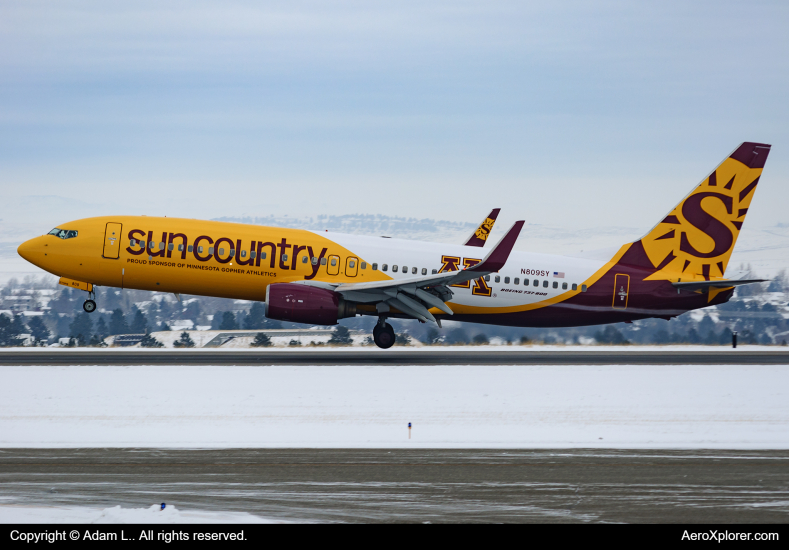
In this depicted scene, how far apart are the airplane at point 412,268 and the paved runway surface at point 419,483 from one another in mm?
14763

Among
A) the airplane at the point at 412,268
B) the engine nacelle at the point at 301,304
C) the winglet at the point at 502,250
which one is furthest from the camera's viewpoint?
the airplane at the point at 412,268

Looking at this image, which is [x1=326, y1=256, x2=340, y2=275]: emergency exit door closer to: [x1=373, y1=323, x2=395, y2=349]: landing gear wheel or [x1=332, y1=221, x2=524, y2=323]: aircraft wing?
[x1=332, y1=221, x2=524, y2=323]: aircraft wing

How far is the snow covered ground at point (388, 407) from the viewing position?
1648 centimetres

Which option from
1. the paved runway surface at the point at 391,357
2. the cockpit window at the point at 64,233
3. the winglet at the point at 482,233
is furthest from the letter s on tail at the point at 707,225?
the cockpit window at the point at 64,233

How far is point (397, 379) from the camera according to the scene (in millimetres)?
24781

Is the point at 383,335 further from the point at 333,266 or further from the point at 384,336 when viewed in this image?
the point at 333,266

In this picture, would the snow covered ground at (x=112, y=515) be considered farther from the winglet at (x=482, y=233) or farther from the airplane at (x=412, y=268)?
the winglet at (x=482, y=233)

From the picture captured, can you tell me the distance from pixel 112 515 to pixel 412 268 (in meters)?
22.0

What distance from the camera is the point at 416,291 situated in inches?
1212

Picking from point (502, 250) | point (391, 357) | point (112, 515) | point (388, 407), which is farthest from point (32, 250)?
point (112, 515)

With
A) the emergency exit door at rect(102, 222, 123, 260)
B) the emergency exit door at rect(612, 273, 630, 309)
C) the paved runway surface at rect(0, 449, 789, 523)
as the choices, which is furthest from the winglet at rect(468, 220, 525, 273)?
the paved runway surface at rect(0, 449, 789, 523)

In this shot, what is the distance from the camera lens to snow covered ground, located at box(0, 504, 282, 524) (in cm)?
1087
